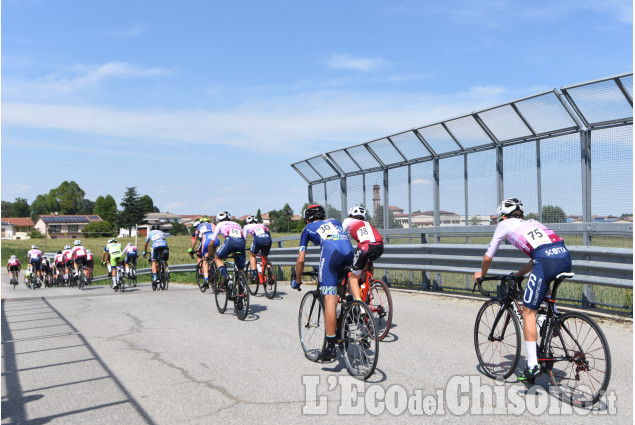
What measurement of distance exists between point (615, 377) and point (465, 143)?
263 inches

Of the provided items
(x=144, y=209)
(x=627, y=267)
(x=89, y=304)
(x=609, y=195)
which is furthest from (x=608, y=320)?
(x=144, y=209)

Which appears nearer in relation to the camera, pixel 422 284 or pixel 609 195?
pixel 609 195

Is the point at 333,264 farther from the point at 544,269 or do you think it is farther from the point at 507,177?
the point at 507,177

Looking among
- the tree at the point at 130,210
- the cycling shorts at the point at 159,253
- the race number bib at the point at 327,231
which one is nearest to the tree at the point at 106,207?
the tree at the point at 130,210

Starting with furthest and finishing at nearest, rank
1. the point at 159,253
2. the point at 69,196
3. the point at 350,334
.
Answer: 1. the point at 69,196
2. the point at 159,253
3. the point at 350,334

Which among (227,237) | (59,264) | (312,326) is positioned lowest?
(59,264)

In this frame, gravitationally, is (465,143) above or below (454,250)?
above

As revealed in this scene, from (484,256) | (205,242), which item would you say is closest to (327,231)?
(484,256)

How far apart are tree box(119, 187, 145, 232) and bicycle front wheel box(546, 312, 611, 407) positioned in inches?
5788

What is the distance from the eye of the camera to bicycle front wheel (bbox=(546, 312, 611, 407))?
4.55 m

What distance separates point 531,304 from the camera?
5.03 m

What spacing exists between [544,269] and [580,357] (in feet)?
2.40

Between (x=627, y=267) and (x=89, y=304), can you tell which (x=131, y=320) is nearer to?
(x=89, y=304)

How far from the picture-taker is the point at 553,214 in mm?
9648
